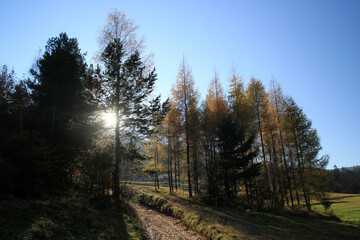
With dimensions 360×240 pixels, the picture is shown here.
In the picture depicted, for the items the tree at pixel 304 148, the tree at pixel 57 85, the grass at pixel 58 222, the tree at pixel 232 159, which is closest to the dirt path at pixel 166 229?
the grass at pixel 58 222

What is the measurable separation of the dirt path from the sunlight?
267 inches

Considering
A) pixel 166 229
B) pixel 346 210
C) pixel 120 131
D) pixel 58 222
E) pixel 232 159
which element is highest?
pixel 120 131

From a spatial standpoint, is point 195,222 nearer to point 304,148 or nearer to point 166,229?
point 166,229

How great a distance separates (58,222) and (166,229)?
543 cm

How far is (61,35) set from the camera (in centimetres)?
1631

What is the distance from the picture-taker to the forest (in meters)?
11.1

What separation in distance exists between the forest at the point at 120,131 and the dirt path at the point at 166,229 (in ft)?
7.59

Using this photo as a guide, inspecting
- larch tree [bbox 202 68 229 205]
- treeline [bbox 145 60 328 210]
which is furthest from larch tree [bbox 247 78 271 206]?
larch tree [bbox 202 68 229 205]

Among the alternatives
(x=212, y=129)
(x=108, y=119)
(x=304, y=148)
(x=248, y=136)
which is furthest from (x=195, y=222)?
(x=304, y=148)

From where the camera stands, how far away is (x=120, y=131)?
1291 cm

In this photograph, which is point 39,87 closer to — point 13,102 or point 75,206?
point 13,102

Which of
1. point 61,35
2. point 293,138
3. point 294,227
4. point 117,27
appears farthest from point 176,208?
point 61,35

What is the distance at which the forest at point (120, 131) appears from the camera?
11.1m

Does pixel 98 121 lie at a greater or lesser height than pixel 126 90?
lesser
